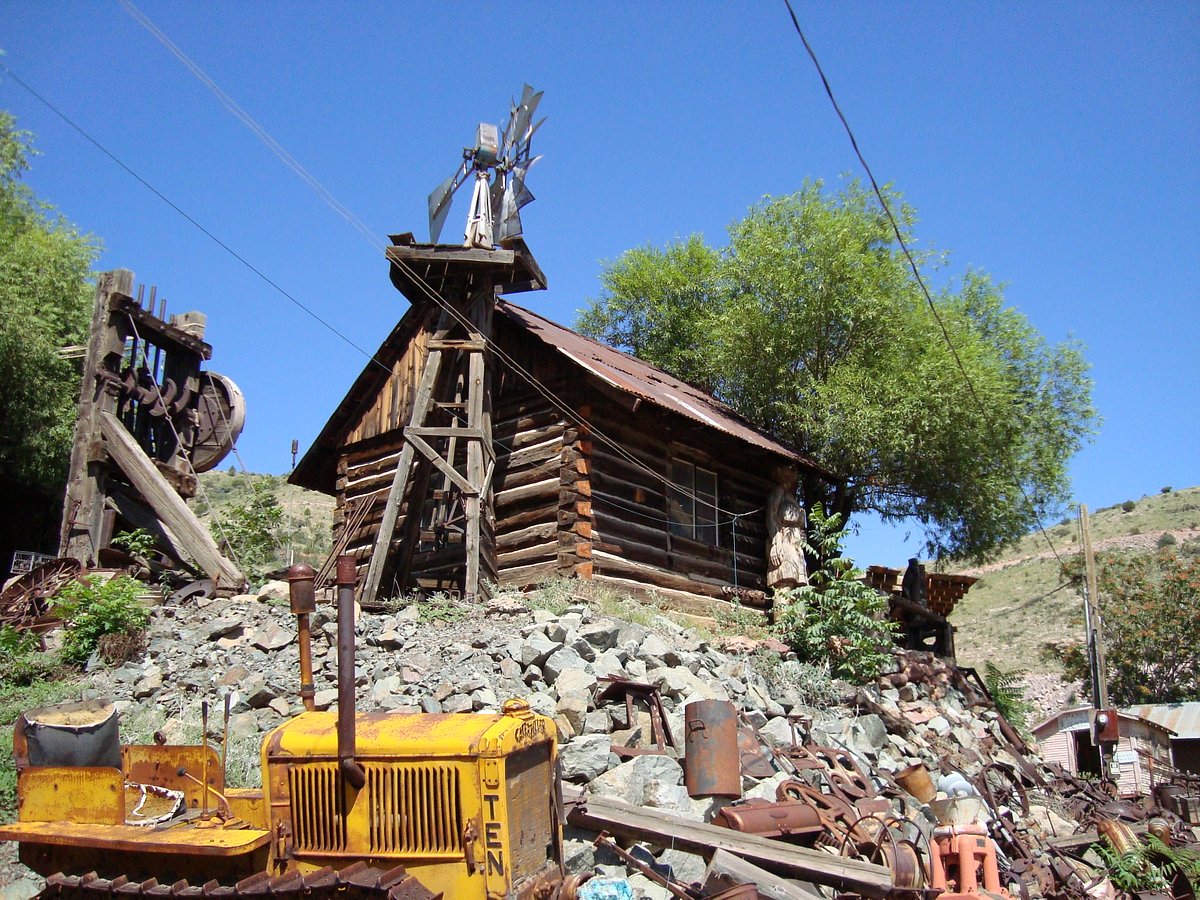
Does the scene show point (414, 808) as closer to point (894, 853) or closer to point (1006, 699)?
point (894, 853)

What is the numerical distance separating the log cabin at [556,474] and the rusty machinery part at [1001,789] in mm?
5011

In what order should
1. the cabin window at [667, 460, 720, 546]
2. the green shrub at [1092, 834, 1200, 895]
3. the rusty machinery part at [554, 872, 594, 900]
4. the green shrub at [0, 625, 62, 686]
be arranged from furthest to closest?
the cabin window at [667, 460, 720, 546], the green shrub at [0, 625, 62, 686], the green shrub at [1092, 834, 1200, 895], the rusty machinery part at [554, 872, 594, 900]

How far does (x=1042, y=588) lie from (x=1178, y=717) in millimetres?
28803

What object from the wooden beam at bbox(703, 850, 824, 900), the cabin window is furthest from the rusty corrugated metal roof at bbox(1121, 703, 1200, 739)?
the wooden beam at bbox(703, 850, 824, 900)

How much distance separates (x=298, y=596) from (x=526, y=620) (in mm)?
6227

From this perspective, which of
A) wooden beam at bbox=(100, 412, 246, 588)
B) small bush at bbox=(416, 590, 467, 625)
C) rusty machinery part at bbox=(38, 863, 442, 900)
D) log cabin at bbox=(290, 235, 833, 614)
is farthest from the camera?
log cabin at bbox=(290, 235, 833, 614)

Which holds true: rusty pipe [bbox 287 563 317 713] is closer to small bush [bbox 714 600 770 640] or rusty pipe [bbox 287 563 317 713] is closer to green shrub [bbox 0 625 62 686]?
green shrub [bbox 0 625 62 686]

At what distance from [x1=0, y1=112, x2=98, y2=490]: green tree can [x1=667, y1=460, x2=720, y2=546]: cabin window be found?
11.8 metres

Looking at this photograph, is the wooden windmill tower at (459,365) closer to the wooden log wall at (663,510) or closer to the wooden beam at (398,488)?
the wooden beam at (398,488)

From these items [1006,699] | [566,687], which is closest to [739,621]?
[566,687]

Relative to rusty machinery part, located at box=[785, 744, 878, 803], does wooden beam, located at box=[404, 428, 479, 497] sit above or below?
above

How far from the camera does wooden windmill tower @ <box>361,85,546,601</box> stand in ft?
47.4

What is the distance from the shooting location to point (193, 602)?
1336 centimetres

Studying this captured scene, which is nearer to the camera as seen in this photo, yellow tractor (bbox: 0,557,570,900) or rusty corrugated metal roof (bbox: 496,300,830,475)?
yellow tractor (bbox: 0,557,570,900)
